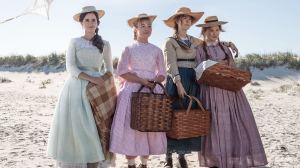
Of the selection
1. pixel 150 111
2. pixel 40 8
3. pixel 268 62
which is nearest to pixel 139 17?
pixel 150 111

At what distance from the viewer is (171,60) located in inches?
221

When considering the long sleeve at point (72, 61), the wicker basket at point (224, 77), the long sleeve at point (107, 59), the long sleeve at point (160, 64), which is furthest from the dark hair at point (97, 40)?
the wicker basket at point (224, 77)

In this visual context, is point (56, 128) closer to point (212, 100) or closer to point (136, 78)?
point (136, 78)

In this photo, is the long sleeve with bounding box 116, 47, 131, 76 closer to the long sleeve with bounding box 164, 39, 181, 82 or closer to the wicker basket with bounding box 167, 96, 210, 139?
the long sleeve with bounding box 164, 39, 181, 82

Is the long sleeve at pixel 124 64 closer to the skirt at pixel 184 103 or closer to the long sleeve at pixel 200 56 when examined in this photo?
the skirt at pixel 184 103

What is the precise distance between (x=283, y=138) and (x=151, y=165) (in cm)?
305

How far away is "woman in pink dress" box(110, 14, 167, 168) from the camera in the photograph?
17.4ft

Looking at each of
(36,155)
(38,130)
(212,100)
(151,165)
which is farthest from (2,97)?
(212,100)

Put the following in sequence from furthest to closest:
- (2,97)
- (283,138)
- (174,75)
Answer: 1. (2,97)
2. (283,138)
3. (174,75)

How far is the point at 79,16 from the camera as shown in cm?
535

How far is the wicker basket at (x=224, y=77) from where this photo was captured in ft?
17.7

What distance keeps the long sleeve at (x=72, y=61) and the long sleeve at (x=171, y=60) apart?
1097 mm

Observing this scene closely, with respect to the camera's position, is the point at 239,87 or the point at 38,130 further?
the point at 38,130

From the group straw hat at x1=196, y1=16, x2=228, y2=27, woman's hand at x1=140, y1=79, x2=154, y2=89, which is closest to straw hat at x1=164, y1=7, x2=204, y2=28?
straw hat at x1=196, y1=16, x2=228, y2=27
